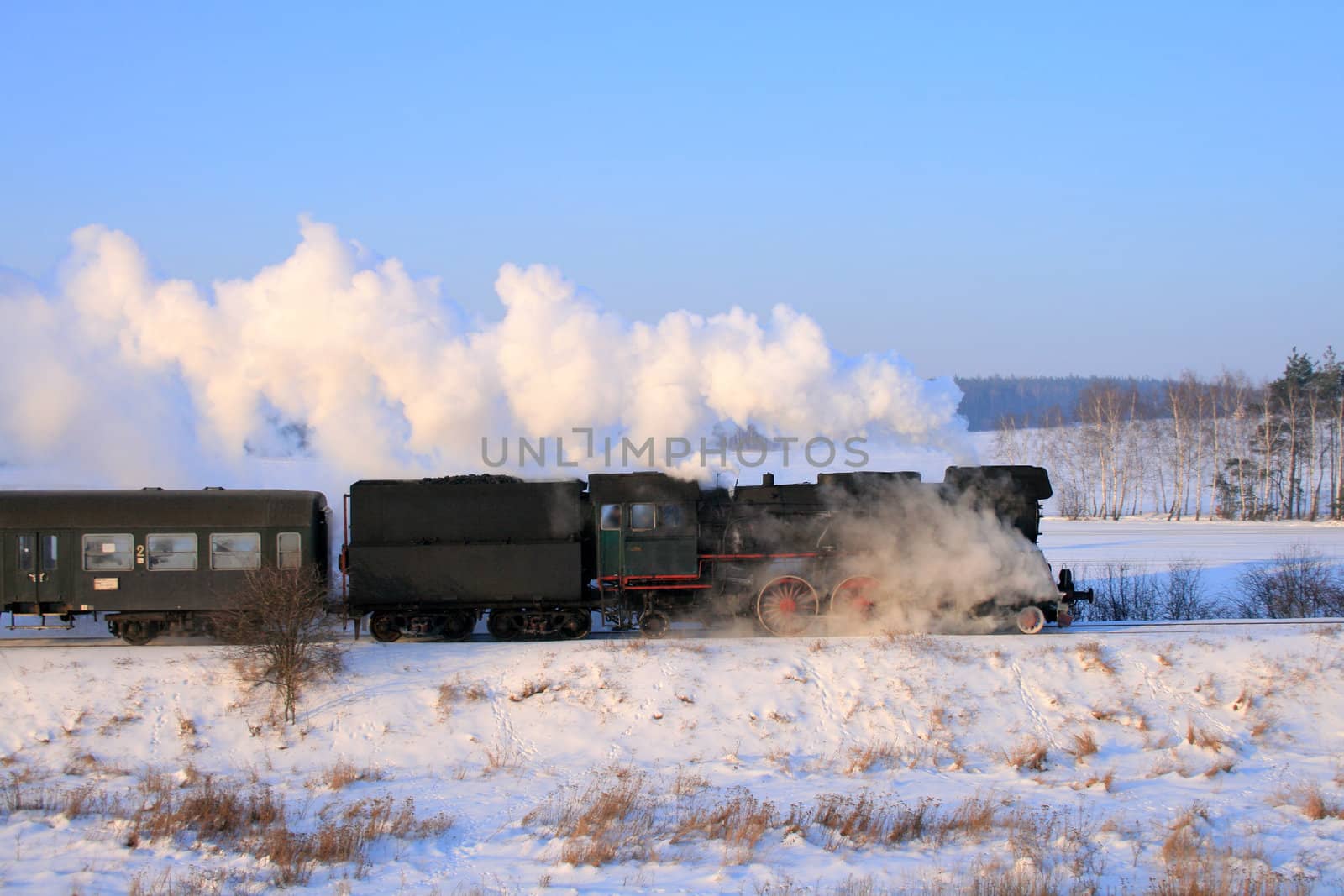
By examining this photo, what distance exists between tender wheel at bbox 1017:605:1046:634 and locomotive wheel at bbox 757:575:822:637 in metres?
3.58

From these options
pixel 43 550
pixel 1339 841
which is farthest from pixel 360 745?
pixel 1339 841

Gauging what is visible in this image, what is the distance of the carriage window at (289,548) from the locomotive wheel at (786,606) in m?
7.86

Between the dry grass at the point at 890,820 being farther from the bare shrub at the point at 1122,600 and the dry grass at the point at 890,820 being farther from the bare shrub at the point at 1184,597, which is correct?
the bare shrub at the point at 1184,597

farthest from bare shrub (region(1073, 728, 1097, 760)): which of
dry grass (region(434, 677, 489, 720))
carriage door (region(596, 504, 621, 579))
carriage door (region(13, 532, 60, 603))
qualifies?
carriage door (region(13, 532, 60, 603))

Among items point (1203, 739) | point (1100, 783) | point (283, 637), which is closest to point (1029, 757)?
point (1100, 783)

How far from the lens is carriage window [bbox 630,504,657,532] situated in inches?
688

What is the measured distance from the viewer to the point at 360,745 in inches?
571

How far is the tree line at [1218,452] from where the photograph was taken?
53.5 m

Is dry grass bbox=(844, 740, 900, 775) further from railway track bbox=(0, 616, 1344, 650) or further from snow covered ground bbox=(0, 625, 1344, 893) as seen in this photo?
railway track bbox=(0, 616, 1344, 650)

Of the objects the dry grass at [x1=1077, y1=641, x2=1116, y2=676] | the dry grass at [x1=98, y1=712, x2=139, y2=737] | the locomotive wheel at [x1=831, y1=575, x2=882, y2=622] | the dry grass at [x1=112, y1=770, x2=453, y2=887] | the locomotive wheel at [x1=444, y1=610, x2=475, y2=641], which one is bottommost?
the dry grass at [x1=112, y1=770, x2=453, y2=887]

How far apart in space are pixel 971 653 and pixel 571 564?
663 centimetres

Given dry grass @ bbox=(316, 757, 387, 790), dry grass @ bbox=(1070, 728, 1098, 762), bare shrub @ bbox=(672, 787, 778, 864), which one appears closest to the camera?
bare shrub @ bbox=(672, 787, 778, 864)

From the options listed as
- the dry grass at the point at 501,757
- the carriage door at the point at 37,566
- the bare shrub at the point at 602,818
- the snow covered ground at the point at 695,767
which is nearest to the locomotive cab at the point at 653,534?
the snow covered ground at the point at 695,767

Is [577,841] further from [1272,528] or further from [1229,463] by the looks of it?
[1229,463]
